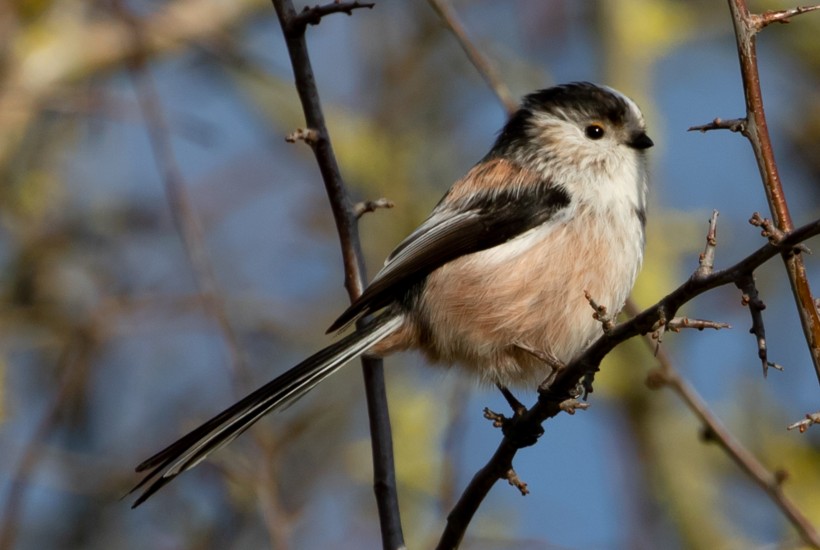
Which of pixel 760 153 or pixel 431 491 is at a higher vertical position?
pixel 760 153

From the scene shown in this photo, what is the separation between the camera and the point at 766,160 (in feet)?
6.89

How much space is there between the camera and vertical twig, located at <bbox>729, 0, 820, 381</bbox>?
2018 millimetres

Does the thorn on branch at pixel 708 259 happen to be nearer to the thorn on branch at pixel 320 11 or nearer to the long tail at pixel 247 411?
the thorn on branch at pixel 320 11

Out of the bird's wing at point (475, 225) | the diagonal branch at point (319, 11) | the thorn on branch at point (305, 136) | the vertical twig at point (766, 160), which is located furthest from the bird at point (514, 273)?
the vertical twig at point (766, 160)

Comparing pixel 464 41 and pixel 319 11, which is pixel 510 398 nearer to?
pixel 464 41

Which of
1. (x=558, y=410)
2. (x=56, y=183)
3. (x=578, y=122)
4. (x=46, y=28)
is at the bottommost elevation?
(x=558, y=410)

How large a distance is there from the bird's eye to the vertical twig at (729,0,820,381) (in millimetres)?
1619

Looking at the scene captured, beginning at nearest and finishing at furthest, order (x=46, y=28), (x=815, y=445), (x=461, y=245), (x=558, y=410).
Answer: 1. (x=558, y=410)
2. (x=461, y=245)
3. (x=815, y=445)
4. (x=46, y=28)

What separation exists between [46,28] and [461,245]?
9.77ft

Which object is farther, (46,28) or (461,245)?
(46,28)

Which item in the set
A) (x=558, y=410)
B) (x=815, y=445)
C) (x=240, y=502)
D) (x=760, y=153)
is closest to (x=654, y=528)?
(x=815, y=445)

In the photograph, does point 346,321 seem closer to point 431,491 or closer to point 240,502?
point 240,502

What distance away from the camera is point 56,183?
563 centimetres

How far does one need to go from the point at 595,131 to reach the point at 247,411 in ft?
5.56
